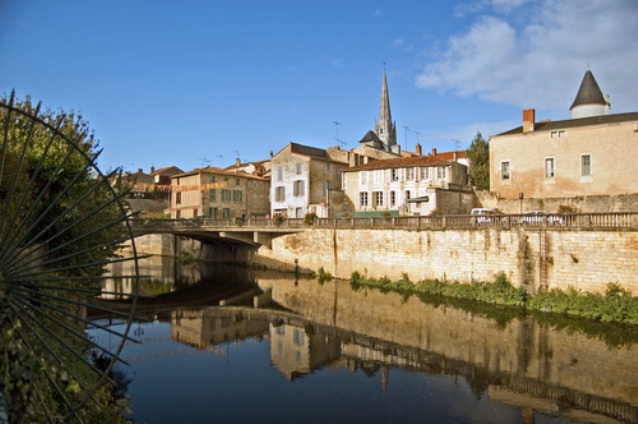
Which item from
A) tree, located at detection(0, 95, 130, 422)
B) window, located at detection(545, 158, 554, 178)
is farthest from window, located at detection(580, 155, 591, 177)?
tree, located at detection(0, 95, 130, 422)

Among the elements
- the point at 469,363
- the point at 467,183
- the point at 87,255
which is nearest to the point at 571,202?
the point at 467,183

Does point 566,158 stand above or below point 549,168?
above

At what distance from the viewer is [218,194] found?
48500mm

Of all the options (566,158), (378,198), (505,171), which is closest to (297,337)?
(505,171)

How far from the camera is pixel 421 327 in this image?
755 inches

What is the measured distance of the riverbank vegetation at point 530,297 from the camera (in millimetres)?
18500

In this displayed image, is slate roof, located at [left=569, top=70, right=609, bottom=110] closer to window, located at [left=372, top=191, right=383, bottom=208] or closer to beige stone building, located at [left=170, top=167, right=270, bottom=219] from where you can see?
window, located at [left=372, top=191, right=383, bottom=208]

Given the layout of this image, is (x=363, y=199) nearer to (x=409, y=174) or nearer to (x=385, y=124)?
(x=409, y=174)

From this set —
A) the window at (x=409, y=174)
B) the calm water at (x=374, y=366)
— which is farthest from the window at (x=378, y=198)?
the calm water at (x=374, y=366)

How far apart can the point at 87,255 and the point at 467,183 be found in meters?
35.6

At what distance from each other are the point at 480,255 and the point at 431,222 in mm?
3825

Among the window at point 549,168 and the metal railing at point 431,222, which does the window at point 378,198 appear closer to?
the metal railing at point 431,222

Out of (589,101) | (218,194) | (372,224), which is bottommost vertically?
(372,224)

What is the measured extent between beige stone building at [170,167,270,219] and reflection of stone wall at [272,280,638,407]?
24856 mm
